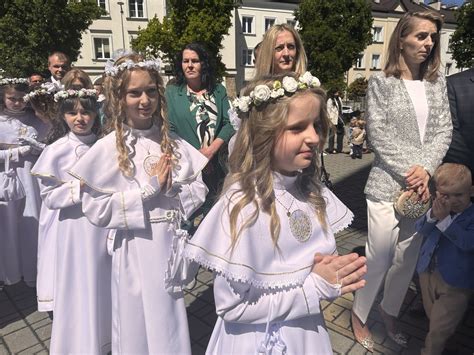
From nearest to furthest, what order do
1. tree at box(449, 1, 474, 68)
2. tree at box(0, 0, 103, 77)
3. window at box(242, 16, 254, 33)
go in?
tree at box(0, 0, 103, 77), tree at box(449, 1, 474, 68), window at box(242, 16, 254, 33)

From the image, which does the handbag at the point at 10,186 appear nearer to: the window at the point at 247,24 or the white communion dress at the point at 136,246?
the white communion dress at the point at 136,246

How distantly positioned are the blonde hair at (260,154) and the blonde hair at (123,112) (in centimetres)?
90

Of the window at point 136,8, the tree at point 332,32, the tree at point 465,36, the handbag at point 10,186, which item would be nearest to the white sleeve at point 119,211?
the handbag at point 10,186

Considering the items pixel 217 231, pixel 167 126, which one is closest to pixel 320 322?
pixel 217 231

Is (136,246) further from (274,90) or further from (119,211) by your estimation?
(274,90)

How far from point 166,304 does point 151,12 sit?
34077 millimetres

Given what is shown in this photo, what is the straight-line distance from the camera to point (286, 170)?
1.79 metres

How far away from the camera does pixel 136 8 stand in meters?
31.3

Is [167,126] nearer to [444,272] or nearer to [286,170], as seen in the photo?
[286,170]

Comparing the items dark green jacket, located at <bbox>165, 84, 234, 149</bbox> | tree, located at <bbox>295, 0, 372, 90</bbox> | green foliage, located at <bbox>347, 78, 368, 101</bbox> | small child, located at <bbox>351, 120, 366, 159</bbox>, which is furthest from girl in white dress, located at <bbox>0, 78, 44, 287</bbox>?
green foliage, located at <bbox>347, 78, 368, 101</bbox>

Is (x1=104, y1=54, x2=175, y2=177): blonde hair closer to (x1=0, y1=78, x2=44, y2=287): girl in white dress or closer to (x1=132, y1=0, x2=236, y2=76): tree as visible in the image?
(x1=0, y1=78, x2=44, y2=287): girl in white dress

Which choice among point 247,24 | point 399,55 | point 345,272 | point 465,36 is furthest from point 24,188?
point 247,24

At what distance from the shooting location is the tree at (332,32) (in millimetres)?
25547

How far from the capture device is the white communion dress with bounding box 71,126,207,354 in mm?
2309
